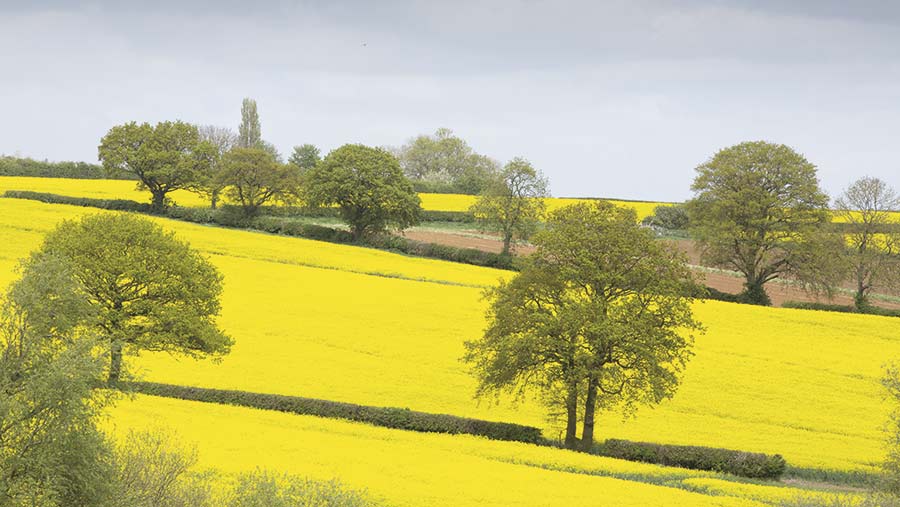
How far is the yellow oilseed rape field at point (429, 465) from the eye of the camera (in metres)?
23.2

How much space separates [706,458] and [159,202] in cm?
6892

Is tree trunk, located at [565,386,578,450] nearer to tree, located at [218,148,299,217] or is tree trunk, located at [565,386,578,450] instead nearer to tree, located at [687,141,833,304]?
tree, located at [687,141,833,304]

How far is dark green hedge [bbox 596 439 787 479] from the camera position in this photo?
29.8 meters

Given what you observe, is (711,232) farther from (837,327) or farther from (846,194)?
(837,327)

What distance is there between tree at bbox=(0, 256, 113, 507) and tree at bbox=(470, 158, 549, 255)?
5891 cm

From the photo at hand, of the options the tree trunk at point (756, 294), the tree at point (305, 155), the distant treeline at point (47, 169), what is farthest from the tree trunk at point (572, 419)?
the tree at point (305, 155)

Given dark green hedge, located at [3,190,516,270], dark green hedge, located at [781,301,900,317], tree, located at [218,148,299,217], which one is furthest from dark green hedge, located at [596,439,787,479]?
tree, located at [218,148,299,217]

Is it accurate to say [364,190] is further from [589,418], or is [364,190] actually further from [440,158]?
[440,158]

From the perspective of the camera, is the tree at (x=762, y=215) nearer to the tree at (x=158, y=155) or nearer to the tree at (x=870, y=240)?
the tree at (x=870, y=240)

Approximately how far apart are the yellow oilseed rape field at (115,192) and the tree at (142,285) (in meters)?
55.9

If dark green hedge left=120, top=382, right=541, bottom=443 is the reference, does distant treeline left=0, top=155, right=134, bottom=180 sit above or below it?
above

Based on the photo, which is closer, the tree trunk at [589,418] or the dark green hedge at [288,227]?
the tree trunk at [589,418]

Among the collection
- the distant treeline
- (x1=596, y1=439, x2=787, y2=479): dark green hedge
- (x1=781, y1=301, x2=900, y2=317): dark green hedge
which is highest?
the distant treeline

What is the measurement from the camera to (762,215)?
228ft
